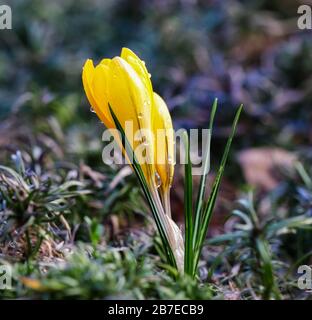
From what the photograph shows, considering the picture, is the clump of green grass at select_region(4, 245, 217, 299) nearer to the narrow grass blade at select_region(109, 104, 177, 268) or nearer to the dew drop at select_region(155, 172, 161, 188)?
the narrow grass blade at select_region(109, 104, 177, 268)

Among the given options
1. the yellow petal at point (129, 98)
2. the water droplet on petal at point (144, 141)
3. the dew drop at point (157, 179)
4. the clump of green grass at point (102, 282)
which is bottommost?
the clump of green grass at point (102, 282)

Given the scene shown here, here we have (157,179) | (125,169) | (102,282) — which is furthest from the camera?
(125,169)

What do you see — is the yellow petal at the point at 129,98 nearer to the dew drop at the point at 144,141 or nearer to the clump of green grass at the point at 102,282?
the dew drop at the point at 144,141

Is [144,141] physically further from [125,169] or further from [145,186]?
[125,169]

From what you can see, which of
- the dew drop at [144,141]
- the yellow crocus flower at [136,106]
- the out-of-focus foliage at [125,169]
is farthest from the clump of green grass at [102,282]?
the dew drop at [144,141]

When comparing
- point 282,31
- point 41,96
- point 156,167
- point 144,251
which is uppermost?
point 282,31

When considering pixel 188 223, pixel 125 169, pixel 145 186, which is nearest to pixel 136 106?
pixel 145 186

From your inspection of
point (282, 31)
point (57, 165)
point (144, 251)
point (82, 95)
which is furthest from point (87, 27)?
point (144, 251)

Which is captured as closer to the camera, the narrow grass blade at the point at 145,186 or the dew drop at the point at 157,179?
the narrow grass blade at the point at 145,186

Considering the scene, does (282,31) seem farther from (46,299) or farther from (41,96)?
(46,299)

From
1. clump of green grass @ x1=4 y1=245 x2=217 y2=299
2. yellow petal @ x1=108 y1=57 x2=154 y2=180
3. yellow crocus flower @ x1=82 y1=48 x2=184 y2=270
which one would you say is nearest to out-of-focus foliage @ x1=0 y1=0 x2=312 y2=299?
clump of green grass @ x1=4 y1=245 x2=217 y2=299
